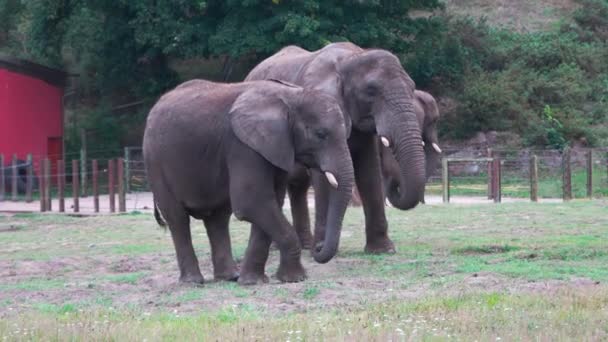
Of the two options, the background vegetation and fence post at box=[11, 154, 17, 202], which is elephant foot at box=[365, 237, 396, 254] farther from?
the background vegetation

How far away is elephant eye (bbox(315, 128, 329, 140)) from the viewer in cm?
1175

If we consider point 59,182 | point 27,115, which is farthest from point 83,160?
point 59,182

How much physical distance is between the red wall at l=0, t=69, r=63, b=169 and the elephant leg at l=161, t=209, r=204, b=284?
24043mm

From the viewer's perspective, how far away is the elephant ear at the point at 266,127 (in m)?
11.7

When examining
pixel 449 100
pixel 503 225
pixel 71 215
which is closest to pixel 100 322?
pixel 503 225

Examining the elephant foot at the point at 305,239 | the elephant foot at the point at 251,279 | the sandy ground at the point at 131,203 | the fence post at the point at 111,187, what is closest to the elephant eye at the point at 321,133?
the elephant foot at the point at 251,279

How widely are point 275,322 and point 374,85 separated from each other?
213 inches

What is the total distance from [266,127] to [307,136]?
1.46ft

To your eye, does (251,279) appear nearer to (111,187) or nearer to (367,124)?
(367,124)

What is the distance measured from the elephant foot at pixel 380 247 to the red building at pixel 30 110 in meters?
23.1

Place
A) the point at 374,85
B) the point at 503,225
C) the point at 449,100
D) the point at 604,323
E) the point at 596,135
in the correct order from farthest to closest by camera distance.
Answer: the point at 449,100 < the point at 596,135 < the point at 503,225 < the point at 374,85 < the point at 604,323

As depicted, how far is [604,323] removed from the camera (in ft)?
28.5

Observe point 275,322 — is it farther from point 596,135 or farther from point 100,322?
point 596,135

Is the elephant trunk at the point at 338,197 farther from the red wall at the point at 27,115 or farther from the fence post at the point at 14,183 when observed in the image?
the red wall at the point at 27,115
